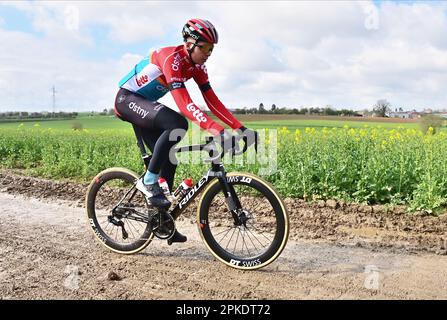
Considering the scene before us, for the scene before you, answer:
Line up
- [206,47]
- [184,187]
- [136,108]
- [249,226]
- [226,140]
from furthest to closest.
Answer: [184,187] → [136,108] → [249,226] → [206,47] → [226,140]

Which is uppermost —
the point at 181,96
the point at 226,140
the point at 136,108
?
the point at 181,96

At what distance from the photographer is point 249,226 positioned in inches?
208

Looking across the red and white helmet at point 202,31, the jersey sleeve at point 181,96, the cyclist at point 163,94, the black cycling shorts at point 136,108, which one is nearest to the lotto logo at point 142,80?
the cyclist at point 163,94

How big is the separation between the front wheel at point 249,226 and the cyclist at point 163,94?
17.3 inches

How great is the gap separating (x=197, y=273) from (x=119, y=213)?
4.95 ft

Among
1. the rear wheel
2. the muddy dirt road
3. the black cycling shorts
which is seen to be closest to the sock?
the rear wheel

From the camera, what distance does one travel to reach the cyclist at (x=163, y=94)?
497 cm

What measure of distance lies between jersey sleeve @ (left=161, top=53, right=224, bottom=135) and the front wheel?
27.5 inches

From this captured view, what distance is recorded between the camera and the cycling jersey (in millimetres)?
4910

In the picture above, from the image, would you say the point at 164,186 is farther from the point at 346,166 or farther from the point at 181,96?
the point at 346,166

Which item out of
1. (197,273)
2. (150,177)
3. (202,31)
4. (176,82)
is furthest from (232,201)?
(202,31)

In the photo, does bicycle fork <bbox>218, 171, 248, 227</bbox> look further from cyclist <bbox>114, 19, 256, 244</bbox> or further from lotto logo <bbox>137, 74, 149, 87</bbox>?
lotto logo <bbox>137, 74, 149, 87</bbox>

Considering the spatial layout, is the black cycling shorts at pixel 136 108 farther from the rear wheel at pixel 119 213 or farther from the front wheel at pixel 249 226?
→ the front wheel at pixel 249 226
